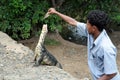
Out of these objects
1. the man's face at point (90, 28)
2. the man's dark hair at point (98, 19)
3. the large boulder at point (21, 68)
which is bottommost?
the large boulder at point (21, 68)

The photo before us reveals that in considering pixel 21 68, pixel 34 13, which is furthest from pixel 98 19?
pixel 34 13

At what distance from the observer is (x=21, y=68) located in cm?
505

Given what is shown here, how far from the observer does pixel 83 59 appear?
8.35 meters

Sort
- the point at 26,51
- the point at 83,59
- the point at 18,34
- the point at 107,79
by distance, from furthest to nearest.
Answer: the point at 18,34
the point at 83,59
the point at 26,51
the point at 107,79

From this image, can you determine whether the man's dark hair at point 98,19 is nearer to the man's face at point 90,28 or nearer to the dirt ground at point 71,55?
the man's face at point 90,28

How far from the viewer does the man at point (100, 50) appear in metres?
3.28

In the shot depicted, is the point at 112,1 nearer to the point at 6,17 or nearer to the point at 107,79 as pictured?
the point at 6,17

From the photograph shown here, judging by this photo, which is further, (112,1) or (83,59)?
(112,1)

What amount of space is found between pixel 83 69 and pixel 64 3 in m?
2.26

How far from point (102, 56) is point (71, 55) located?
5.22m

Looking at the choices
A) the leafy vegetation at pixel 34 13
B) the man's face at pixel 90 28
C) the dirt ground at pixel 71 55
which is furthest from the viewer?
the leafy vegetation at pixel 34 13

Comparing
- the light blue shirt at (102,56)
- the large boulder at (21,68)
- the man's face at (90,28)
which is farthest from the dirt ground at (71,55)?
the man's face at (90,28)

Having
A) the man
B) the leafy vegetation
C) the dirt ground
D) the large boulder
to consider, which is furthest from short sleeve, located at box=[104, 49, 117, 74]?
the leafy vegetation

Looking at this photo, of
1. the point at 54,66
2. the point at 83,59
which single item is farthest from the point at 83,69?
the point at 54,66
